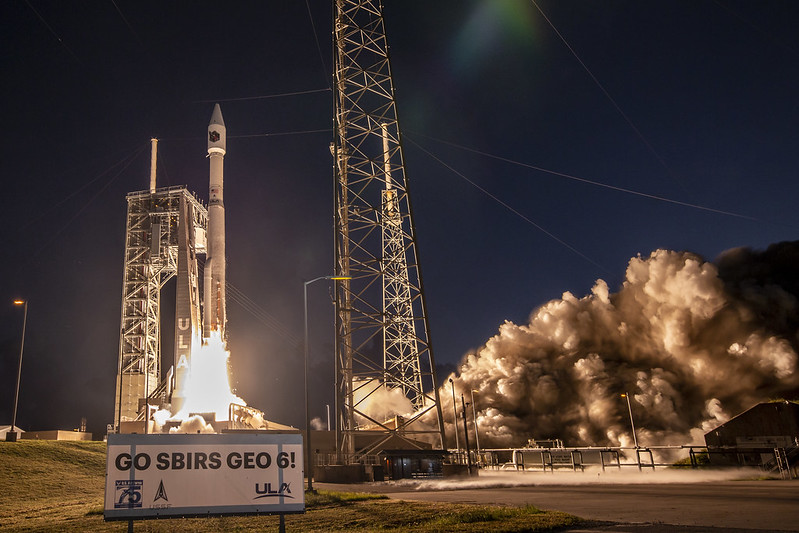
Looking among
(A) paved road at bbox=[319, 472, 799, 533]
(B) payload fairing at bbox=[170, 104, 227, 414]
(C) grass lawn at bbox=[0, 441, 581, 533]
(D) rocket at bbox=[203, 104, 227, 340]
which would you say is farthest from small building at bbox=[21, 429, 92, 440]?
(A) paved road at bbox=[319, 472, 799, 533]

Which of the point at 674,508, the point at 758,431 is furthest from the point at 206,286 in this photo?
the point at 674,508

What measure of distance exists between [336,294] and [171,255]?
1851 inches

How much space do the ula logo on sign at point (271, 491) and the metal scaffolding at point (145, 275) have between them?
71.8 m

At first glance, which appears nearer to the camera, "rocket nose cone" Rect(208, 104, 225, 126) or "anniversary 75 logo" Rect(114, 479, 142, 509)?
"anniversary 75 logo" Rect(114, 479, 142, 509)

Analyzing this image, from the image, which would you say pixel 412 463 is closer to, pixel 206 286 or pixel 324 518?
pixel 324 518

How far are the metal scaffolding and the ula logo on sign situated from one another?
71783 mm

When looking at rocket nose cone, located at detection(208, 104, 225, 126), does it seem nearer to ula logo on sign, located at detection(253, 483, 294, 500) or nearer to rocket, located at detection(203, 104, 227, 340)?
rocket, located at detection(203, 104, 227, 340)

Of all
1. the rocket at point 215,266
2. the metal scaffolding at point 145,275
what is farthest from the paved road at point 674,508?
the metal scaffolding at point 145,275

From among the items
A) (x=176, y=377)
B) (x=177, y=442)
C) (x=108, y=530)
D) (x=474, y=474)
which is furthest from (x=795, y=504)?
(x=176, y=377)

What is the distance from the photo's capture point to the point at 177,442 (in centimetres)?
1051

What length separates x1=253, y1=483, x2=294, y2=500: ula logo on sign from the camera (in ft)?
34.9

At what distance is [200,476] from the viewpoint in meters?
10.4

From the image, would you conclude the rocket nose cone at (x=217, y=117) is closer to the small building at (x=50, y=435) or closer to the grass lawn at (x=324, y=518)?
the small building at (x=50, y=435)

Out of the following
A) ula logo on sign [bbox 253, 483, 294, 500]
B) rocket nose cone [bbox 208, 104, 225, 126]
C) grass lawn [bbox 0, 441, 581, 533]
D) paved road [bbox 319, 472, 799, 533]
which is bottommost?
paved road [bbox 319, 472, 799, 533]
